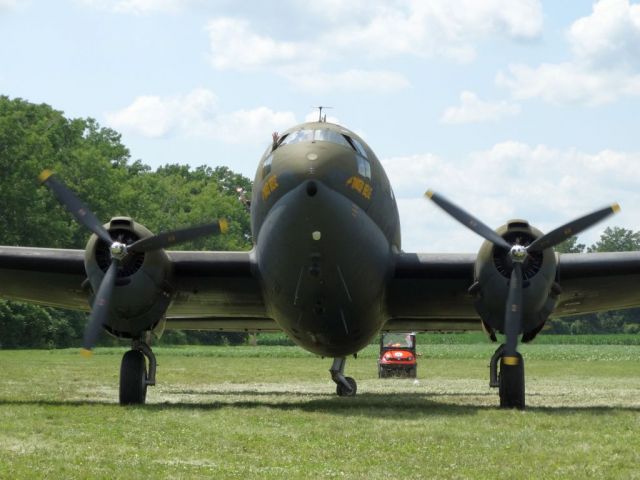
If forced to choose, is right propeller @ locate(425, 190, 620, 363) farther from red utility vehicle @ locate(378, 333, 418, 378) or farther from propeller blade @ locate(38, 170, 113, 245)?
red utility vehicle @ locate(378, 333, 418, 378)

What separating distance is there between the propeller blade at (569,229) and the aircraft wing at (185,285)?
5.28 m

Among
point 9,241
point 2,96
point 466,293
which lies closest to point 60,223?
point 9,241

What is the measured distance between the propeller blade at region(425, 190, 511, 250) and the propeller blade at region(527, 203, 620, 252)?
52 centimetres

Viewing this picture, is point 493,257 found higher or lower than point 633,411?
higher

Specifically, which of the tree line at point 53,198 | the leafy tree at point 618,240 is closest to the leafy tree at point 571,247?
the leafy tree at point 618,240

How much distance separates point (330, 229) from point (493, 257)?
10.8 ft

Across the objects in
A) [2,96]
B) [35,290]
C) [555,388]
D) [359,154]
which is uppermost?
[2,96]

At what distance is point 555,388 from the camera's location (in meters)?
27.2

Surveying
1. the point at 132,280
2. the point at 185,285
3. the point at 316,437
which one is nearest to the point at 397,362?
the point at 185,285

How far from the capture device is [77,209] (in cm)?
1919

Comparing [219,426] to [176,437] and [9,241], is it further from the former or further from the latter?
[9,241]

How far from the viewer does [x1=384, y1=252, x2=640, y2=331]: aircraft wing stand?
61.7ft

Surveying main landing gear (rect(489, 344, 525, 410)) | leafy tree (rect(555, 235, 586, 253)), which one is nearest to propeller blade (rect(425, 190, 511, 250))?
main landing gear (rect(489, 344, 525, 410))

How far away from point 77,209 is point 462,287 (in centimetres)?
744
